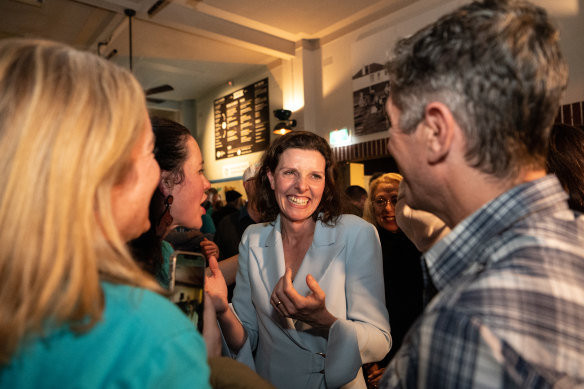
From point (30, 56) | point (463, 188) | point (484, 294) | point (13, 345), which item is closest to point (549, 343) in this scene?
point (484, 294)

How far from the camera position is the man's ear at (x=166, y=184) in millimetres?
1608

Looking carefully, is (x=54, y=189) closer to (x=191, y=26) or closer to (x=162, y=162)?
(x=162, y=162)

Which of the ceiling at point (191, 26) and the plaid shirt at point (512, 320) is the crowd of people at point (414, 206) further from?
the ceiling at point (191, 26)

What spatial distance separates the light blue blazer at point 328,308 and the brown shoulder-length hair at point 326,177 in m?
0.12

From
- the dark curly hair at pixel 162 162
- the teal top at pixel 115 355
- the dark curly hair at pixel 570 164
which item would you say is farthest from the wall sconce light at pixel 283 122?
the teal top at pixel 115 355

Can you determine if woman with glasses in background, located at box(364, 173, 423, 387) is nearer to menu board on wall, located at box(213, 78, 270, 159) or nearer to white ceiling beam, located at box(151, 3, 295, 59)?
white ceiling beam, located at box(151, 3, 295, 59)

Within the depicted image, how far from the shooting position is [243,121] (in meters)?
7.85

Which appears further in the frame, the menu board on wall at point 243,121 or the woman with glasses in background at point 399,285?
the menu board on wall at point 243,121

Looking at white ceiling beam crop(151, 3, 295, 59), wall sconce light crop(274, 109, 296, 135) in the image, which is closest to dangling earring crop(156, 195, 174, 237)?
white ceiling beam crop(151, 3, 295, 59)

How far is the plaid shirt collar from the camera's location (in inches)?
29.2

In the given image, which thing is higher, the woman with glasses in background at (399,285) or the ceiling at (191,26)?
the ceiling at (191,26)

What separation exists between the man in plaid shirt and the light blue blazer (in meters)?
0.60

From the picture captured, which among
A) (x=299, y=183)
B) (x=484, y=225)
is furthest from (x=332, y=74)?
(x=484, y=225)

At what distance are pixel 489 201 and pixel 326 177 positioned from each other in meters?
1.29
